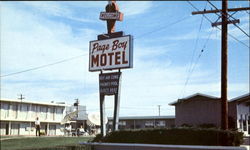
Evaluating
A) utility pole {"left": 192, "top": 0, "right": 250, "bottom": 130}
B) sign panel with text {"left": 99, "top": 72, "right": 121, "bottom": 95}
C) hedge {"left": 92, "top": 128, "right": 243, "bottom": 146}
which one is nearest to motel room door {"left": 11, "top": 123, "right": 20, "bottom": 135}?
sign panel with text {"left": 99, "top": 72, "right": 121, "bottom": 95}

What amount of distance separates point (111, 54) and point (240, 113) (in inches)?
703

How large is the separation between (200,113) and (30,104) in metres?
33.5

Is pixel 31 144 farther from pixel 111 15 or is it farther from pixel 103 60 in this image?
pixel 111 15

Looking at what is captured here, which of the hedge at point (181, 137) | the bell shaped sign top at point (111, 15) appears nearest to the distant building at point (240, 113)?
the hedge at point (181, 137)

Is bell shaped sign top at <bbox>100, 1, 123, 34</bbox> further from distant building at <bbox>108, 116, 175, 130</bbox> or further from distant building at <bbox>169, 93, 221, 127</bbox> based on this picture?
distant building at <bbox>108, 116, 175, 130</bbox>

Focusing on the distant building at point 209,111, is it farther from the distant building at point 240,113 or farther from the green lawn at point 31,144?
Result: the green lawn at point 31,144

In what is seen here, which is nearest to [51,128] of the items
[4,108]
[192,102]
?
[4,108]

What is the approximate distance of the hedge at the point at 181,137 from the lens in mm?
16547

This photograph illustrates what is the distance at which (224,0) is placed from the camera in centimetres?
1989

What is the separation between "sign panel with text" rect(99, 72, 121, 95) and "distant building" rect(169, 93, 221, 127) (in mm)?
15295

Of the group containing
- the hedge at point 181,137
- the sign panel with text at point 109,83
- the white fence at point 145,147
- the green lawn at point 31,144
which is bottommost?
the green lawn at point 31,144

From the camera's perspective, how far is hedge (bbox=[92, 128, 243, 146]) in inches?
651

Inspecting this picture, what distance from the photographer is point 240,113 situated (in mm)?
34062

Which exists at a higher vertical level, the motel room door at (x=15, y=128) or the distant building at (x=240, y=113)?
the distant building at (x=240, y=113)
